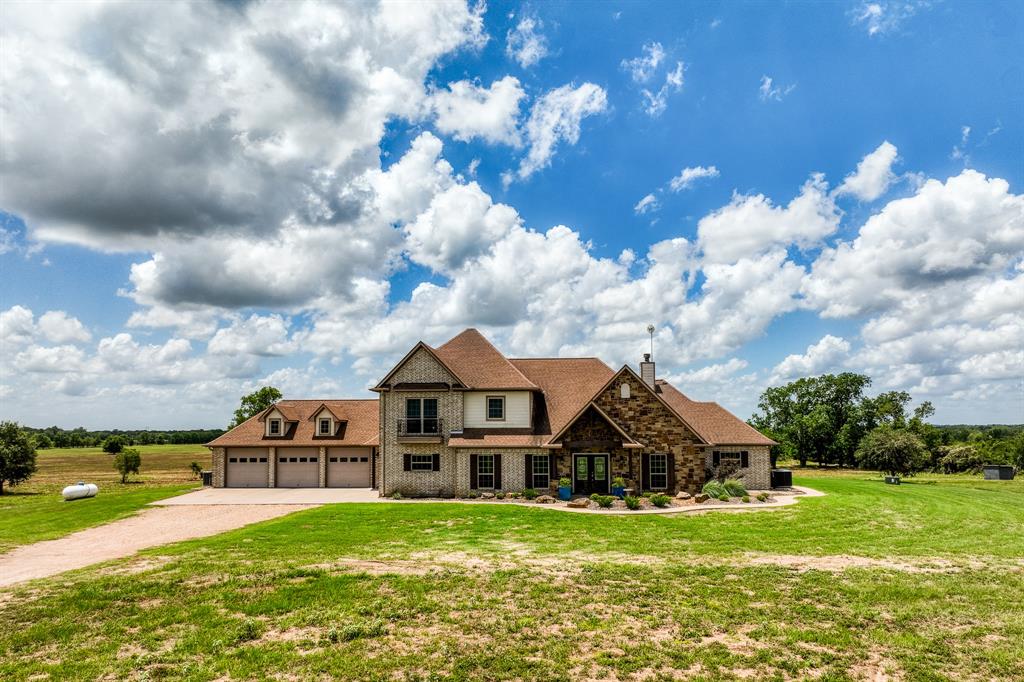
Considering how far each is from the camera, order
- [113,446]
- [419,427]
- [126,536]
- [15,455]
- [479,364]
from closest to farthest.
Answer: [126,536]
[419,427]
[479,364]
[15,455]
[113,446]

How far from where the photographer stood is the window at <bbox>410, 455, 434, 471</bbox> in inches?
A: 1220

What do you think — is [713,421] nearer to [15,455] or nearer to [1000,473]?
[1000,473]

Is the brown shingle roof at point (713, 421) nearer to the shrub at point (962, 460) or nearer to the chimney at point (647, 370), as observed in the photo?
the chimney at point (647, 370)

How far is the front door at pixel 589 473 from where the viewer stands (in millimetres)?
29578

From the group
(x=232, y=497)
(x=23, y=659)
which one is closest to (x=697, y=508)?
(x=23, y=659)

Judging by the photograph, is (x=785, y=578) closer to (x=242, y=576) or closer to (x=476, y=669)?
(x=476, y=669)

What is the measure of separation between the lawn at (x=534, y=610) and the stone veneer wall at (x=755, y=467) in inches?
605

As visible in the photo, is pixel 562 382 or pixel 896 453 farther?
pixel 896 453

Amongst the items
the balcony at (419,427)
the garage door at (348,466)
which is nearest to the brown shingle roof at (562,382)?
the balcony at (419,427)

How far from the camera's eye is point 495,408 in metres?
31.9

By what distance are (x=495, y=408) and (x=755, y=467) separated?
16080 millimetres

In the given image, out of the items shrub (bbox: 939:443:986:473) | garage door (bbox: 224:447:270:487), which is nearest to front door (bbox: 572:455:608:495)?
garage door (bbox: 224:447:270:487)

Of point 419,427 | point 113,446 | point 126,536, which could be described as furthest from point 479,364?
point 113,446

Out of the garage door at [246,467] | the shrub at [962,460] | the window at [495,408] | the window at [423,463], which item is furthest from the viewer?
the shrub at [962,460]
